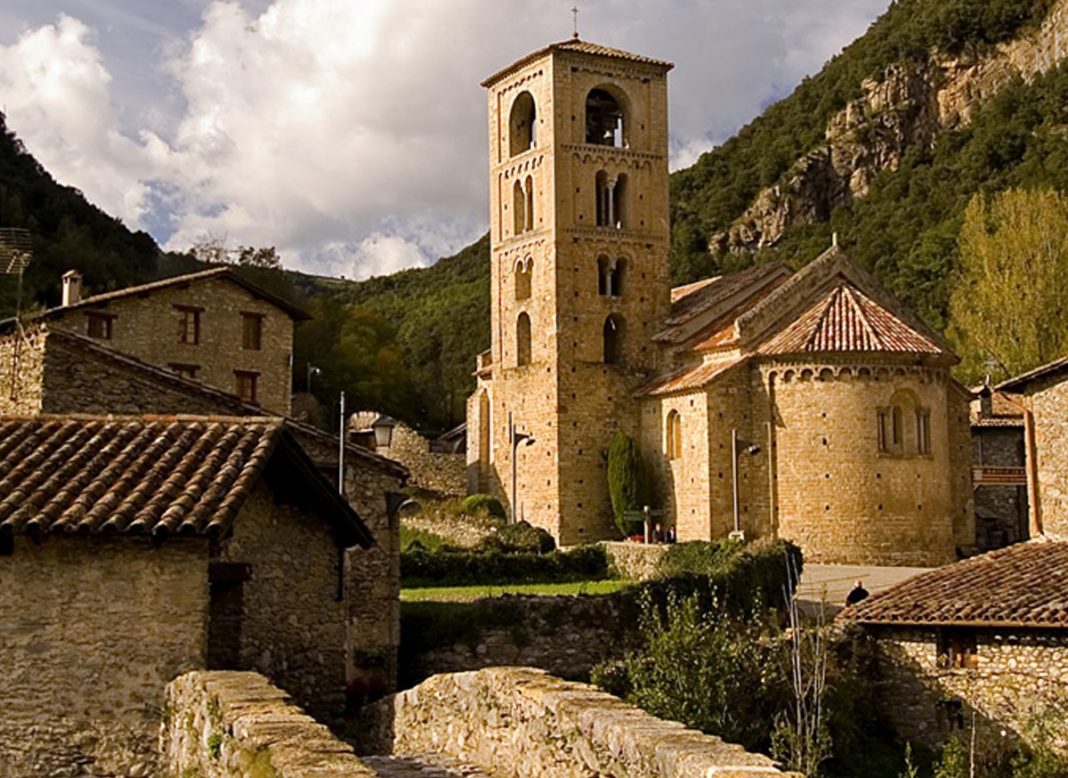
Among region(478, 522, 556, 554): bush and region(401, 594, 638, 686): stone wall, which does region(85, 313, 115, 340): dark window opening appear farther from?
region(401, 594, 638, 686): stone wall

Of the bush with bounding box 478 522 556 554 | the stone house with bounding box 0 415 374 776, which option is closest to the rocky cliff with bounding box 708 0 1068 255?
the bush with bounding box 478 522 556 554

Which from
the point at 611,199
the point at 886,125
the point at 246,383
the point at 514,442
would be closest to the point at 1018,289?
the point at 611,199

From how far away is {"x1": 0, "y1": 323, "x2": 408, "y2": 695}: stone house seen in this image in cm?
1775

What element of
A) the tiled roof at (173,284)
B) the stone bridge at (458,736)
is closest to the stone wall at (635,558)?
the tiled roof at (173,284)

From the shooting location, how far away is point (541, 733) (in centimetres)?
916

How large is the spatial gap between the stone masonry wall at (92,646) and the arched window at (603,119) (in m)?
37.6

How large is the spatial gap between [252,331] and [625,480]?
13051mm

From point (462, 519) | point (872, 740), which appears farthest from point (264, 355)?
point (872, 740)

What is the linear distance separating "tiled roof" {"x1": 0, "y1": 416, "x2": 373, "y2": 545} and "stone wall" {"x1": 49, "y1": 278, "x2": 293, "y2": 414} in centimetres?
2140

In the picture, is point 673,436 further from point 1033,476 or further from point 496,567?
point 1033,476

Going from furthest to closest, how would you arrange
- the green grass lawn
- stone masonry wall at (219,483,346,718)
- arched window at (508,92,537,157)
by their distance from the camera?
arched window at (508,92,537,157), the green grass lawn, stone masonry wall at (219,483,346,718)

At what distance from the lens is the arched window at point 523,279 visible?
46.6 m

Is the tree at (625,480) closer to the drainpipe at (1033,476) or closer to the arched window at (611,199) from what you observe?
the arched window at (611,199)

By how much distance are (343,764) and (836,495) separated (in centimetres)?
3252
